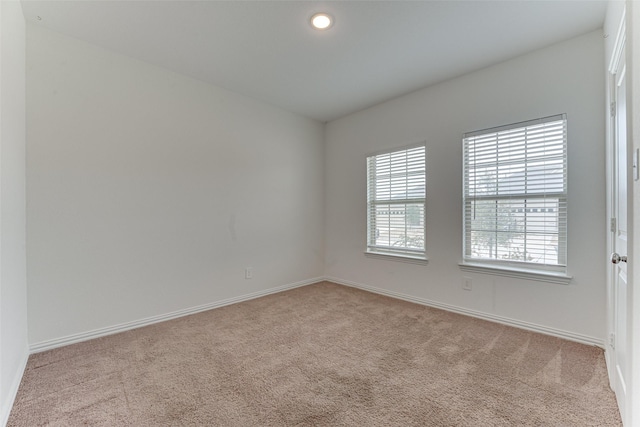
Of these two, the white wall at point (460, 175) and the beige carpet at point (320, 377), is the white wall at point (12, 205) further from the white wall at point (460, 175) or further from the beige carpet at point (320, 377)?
the white wall at point (460, 175)

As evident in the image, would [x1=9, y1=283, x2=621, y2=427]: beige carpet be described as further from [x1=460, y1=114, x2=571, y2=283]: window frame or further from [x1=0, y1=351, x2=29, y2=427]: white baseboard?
[x1=460, y1=114, x2=571, y2=283]: window frame

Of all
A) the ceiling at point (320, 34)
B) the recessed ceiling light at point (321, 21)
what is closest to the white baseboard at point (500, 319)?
the ceiling at point (320, 34)

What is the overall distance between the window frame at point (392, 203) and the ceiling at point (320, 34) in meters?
0.91

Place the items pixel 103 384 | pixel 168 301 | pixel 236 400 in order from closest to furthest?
pixel 236 400 < pixel 103 384 < pixel 168 301

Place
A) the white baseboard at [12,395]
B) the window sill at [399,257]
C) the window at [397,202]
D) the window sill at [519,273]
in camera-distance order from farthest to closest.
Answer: the window at [397,202] → the window sill at [399,257] → the window sill at [519,273] → the white baseboard at [12,395]

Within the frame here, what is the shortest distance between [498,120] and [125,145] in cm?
362

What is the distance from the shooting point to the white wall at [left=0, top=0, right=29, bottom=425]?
1.58 metres

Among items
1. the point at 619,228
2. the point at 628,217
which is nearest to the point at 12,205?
the point at 628,217

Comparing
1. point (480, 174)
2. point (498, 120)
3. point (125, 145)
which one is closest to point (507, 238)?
point (480, 174)

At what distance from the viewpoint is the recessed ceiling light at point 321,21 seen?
2080 millimetres

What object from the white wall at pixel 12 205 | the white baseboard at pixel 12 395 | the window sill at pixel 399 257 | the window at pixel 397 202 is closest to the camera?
the white baseboard at pixel 12 395

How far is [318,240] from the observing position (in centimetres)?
442

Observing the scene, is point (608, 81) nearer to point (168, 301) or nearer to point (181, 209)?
point (181, 209)

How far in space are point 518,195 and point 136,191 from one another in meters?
3.66
